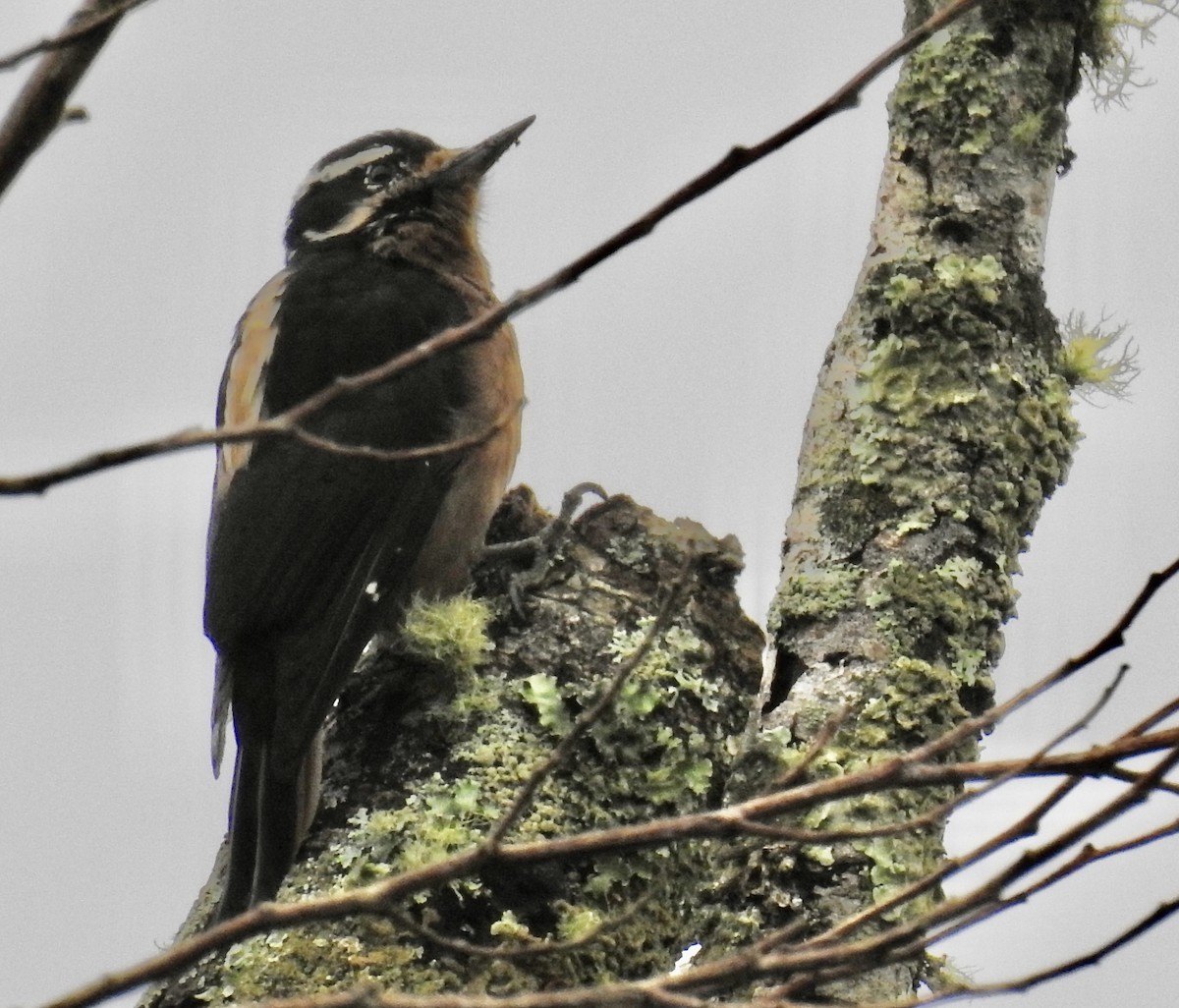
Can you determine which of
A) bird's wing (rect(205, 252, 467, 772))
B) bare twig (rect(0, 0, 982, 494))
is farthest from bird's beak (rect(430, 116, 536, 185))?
bare twig (rect(0, 0, 982, 494))

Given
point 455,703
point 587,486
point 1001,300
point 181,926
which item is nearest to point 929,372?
point 1001,300

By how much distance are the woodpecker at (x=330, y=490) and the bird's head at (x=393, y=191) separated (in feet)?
0.05

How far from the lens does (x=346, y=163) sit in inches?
193

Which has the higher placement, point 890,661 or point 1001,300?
point 1001,300

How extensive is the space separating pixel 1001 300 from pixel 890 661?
776 mm

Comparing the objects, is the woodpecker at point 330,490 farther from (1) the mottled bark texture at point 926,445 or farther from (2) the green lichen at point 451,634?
(1) the mottled bark texture at point 926,445

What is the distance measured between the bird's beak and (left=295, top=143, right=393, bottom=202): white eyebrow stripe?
0.65 feet

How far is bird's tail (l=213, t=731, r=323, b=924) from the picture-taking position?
2.82 metres

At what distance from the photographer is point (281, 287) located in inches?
171

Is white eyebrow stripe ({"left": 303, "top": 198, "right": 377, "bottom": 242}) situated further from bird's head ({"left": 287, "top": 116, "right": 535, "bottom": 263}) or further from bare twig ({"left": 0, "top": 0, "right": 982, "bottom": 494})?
bare twig ({"left": 0, "top": 0, "right": 982, "bottom": 494})

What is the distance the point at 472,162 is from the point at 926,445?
2198 millimetres

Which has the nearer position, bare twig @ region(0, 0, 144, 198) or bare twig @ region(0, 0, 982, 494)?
bare twig @ region(0, 0, 144, 198)

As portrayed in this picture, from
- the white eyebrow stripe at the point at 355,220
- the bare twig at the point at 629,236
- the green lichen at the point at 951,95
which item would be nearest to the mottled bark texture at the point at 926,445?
the green lichen at the point at 951,95

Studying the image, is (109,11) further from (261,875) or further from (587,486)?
(587,486)
